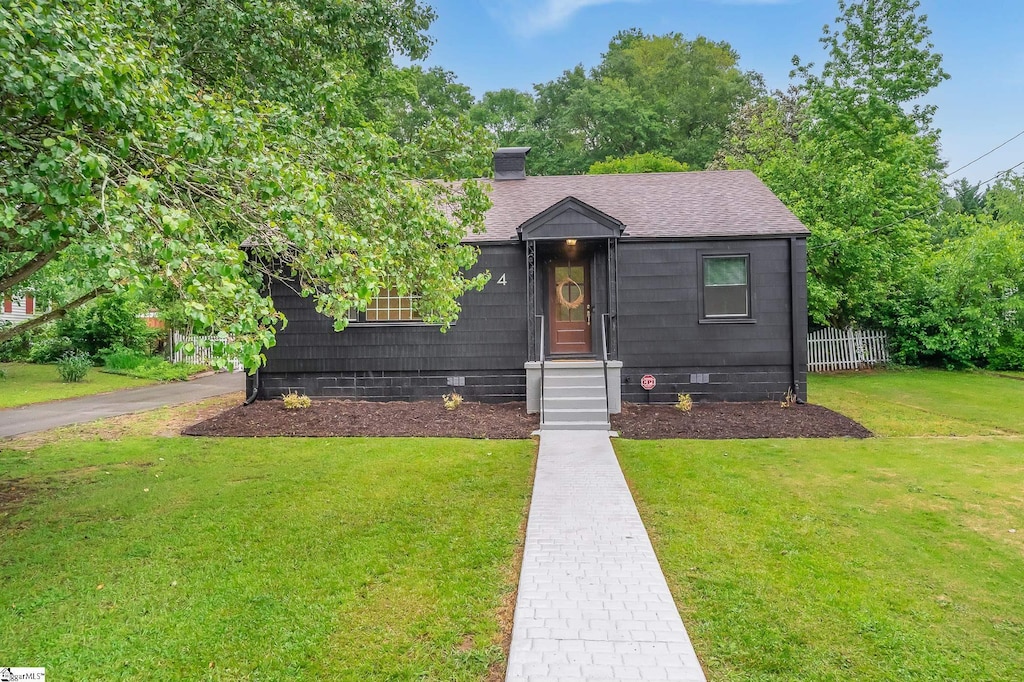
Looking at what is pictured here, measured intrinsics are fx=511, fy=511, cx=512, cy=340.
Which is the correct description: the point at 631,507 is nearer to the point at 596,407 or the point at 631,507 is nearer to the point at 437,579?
the point at 437,579

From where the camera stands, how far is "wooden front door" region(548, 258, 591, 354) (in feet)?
34.5

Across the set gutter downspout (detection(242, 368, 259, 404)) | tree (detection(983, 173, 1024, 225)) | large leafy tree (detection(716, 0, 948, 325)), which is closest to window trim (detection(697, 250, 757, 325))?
large leafy tree (detection(716, 0, 948, 325))

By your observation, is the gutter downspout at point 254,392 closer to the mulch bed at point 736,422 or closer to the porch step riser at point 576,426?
the porch step riser at point 576,426

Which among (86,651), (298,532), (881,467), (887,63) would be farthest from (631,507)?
(887,63)

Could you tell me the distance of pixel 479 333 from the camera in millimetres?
10156

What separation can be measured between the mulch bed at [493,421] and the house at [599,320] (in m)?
0.62

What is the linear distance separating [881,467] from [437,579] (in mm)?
5429

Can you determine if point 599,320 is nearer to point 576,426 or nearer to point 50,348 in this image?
point 576,426

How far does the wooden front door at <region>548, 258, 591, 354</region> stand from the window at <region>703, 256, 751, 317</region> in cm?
232

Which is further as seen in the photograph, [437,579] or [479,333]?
[479,333]

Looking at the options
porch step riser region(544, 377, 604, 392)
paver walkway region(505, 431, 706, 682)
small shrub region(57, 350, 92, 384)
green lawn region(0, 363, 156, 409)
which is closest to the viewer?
paver walkway region(505, 431, 706, 682)

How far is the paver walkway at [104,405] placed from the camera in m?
9.11

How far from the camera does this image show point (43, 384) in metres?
13.8

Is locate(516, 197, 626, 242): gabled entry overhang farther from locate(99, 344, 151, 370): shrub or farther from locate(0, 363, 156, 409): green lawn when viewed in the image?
locate(99, 344, 151, 370): shrub
